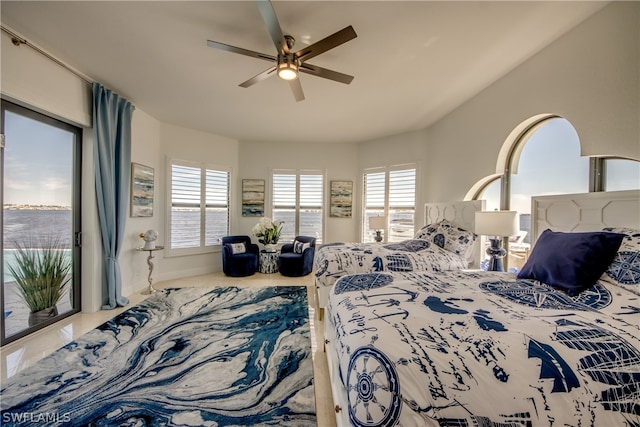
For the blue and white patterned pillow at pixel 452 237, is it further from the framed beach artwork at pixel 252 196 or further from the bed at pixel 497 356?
the framed beach artwork at pixel 252 196

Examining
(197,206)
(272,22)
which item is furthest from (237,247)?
(272,22)

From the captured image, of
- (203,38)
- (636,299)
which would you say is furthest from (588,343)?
(203,38)

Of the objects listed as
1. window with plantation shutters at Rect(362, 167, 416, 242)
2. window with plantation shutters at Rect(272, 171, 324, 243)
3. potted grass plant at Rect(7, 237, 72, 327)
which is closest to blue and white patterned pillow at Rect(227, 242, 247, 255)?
window with plantation shutters at Rect(272, 171, 324, 243)

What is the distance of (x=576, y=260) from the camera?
5.11ft

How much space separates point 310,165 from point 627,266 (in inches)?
188

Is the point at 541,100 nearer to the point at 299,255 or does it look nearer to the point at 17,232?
the point at 299,255

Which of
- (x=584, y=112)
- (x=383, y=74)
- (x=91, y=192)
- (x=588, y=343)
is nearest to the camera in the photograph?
(x=588, y=343)

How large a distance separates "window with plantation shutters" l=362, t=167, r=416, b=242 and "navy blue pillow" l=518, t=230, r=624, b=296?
2.98 meters

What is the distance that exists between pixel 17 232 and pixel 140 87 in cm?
206

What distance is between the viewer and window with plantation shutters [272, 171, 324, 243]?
5492 mm

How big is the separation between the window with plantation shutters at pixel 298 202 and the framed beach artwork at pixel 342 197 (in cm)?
30

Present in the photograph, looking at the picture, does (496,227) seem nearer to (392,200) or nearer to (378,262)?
(378,262)

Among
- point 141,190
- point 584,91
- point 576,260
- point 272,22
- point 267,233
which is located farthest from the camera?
point 267,233

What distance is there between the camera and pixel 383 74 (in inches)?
108
